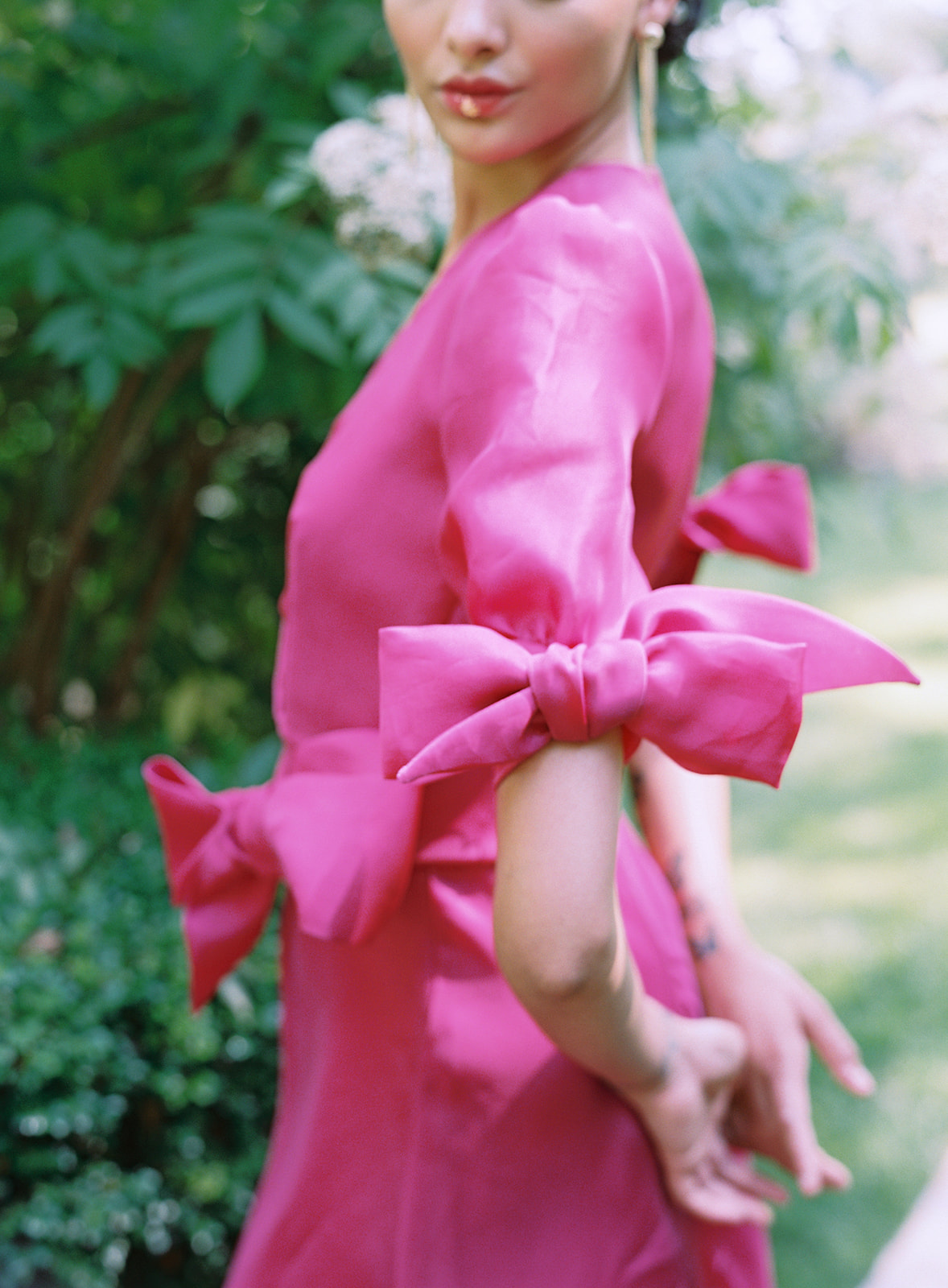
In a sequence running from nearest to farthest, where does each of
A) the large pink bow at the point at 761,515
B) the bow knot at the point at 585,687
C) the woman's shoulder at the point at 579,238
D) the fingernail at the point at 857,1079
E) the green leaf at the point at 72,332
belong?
the bow knot at the point at 585,687 → the woman's shoulder at the point at 579,238 → the fingernail at the point at 857,1079 → the large pink bow at the point at 761,515 → the green leaf at the point at 72,332

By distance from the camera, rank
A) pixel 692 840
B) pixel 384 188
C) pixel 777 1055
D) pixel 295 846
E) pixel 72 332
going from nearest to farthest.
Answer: pixel 295 846 → pixel 777 1055 → pixel 692 840 → pixel 384 188 → pixel 72 332

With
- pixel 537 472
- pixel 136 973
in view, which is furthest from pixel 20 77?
pixel 537 472

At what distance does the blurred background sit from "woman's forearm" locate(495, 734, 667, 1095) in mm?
716

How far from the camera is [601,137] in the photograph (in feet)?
3.33

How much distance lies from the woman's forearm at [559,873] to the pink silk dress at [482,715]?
29 mm

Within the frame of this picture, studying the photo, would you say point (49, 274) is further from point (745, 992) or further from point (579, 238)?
point (745, 992)

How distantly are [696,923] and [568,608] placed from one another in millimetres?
492

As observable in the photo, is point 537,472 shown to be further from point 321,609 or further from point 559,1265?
point 559,1265

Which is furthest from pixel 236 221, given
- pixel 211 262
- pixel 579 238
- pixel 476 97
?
pixel 579 238

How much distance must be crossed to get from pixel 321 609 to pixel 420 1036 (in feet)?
1.09

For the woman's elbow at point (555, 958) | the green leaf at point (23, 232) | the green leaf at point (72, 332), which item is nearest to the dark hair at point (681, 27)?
the woman's elbow at point (555, 958)

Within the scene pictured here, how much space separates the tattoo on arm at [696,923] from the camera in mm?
1144

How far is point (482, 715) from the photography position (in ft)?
2.40

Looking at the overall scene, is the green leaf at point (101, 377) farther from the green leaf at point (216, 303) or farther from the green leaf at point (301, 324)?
the green leaf at point (301, 324)
